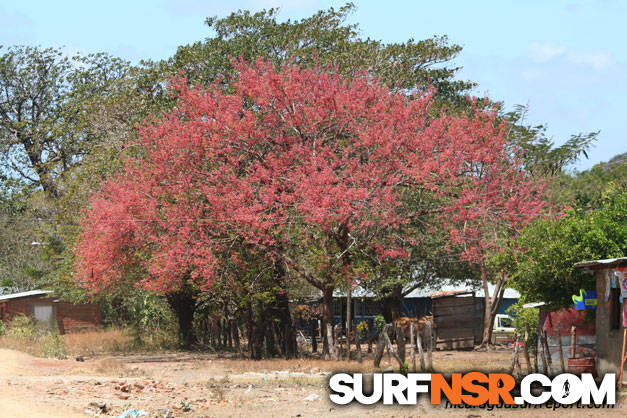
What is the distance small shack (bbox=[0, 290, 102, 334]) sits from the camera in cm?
4131

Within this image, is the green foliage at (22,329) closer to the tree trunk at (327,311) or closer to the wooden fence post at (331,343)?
the tree trunk at (327,311)

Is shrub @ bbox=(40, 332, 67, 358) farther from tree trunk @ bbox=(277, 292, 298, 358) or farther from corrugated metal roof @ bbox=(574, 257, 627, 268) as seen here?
corrugated metal roof @ bbox=(574, 257, 627, 268)

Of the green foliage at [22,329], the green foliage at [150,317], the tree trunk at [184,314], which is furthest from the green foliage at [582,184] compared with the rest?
the green foliage at [22,329]

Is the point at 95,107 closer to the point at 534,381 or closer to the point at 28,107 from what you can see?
the point at 28,107

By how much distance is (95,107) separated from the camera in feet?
126

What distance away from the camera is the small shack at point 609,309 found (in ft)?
50.6

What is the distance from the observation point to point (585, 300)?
1753cm

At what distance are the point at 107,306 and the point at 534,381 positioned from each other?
108ft

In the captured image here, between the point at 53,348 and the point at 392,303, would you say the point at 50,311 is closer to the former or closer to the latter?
the point at 53,348

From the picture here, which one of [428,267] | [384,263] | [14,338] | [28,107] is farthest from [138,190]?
[28,107]

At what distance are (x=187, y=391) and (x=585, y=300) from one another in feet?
30.6

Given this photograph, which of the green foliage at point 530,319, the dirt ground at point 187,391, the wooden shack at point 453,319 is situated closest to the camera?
the dirt ground at point 187,391

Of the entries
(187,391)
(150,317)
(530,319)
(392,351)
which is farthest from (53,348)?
(530,319)

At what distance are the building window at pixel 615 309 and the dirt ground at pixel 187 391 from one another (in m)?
2.86
